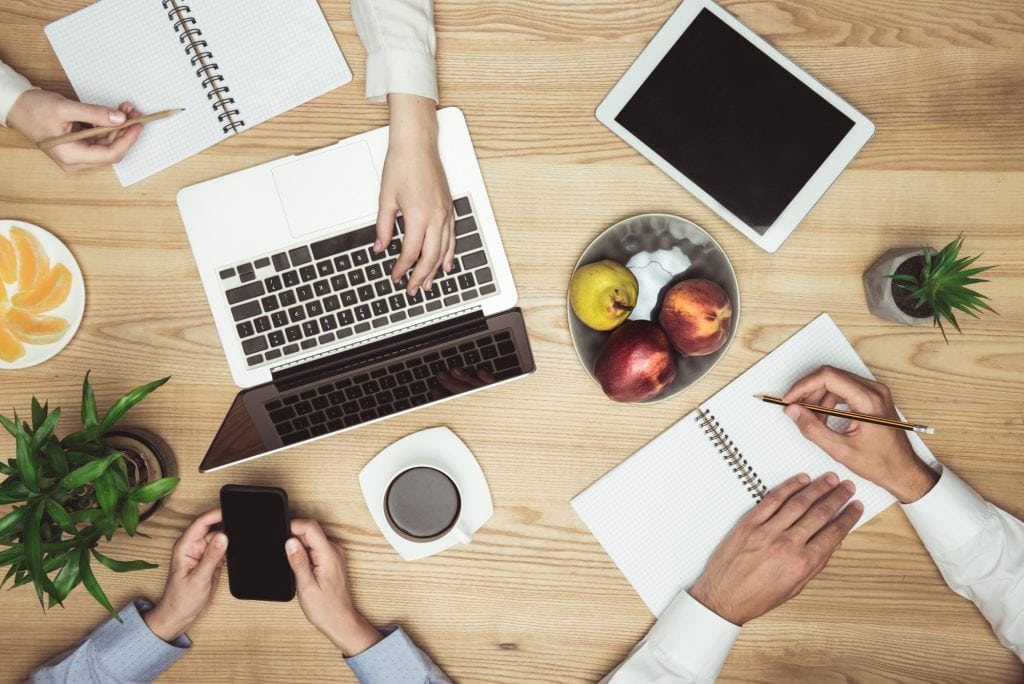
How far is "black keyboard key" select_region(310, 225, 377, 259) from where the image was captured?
853mm

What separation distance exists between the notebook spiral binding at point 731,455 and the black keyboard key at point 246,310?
61 cm

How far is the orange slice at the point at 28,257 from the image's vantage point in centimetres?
86

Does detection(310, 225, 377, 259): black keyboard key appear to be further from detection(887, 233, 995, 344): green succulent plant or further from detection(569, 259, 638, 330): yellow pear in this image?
detection(887, 233, 995, 344): green succulent plant

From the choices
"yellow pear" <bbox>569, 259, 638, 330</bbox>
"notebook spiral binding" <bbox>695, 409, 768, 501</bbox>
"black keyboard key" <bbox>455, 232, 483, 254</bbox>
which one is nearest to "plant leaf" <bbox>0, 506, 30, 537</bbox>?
"black keyboard key" <bbox>455, 232, 483, 254</bbox>

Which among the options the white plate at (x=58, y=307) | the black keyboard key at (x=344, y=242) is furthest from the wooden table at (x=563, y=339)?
the black keyboard key at (x=344, y=242)

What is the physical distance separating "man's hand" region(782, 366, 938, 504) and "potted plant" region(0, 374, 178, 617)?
80 cm

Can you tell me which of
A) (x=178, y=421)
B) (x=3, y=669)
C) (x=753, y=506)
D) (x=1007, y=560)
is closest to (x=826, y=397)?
(x=753, y=506)

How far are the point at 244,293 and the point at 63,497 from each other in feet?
1.03

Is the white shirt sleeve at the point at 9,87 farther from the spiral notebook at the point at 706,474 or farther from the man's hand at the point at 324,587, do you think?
the spiral notebook at the point at 706,474

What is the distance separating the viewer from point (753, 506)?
890 mm

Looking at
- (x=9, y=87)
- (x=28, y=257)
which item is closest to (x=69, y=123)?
(x=9, y=87)

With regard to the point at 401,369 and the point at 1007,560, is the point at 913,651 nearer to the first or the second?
the point at 1007,560

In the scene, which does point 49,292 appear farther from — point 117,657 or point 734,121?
point 734,121

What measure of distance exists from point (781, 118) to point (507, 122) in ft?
1.17
